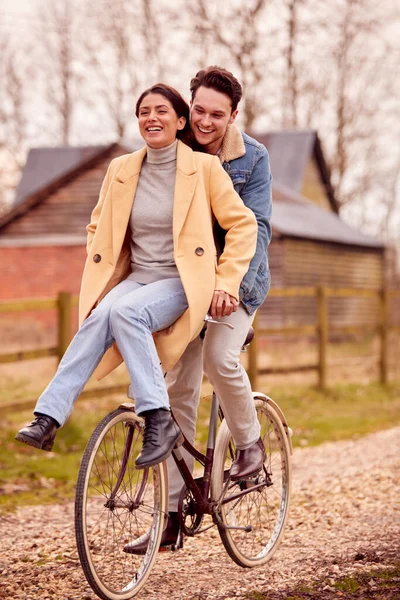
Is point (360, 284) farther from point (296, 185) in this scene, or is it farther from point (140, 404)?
point (140, 404)

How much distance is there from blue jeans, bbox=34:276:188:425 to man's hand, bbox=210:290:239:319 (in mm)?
261

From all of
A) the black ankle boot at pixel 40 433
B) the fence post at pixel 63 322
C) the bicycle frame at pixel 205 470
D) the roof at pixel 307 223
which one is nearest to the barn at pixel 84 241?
the roof at pixel 307 223

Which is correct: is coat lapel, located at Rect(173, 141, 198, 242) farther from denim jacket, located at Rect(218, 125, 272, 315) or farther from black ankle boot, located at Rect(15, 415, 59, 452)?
black ankle boot, located at Rect(15, 415, 59, 452)

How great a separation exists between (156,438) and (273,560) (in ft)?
4.45

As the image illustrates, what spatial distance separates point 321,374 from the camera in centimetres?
1239

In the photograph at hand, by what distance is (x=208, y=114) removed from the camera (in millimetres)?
3859

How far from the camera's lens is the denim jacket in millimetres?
3943

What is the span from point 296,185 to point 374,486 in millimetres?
23943

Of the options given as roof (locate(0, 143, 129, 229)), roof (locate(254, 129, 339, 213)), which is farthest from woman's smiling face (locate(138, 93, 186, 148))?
roof (locate(0, 143, 129, 229))

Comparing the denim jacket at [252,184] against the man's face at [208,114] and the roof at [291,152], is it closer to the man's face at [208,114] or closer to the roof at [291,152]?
the man's face at [208,114]

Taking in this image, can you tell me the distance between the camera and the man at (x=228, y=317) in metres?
3.86

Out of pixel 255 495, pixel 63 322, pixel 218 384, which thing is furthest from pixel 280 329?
pixel 218 384

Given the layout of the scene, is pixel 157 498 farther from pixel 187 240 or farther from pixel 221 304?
pixel 187 240

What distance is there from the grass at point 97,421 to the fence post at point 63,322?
0.75 meters
